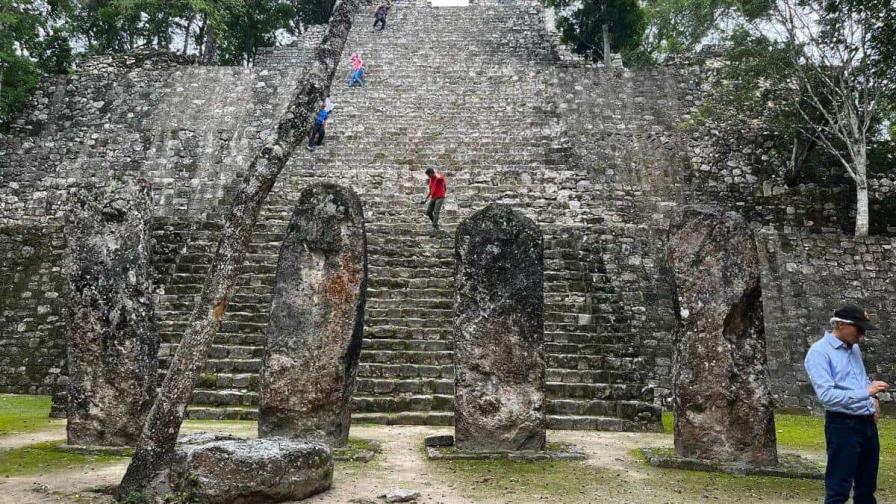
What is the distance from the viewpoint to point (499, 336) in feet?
20.7

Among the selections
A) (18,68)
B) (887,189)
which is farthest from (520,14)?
(18,68)

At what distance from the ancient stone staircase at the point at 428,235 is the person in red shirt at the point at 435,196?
29 cm

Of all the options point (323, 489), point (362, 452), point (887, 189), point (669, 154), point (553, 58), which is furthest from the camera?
point (553, 58)

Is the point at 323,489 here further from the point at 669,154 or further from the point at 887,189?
the point at 887,189

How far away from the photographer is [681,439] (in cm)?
604

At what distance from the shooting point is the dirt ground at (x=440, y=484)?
472 centimetres

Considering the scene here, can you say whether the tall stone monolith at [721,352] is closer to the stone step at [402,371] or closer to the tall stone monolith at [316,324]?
the tall stone monolith at [316,324]

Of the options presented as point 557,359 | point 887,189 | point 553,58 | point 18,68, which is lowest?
point 557,359

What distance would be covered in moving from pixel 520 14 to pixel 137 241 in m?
17.3

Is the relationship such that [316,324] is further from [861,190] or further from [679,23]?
[679,23]

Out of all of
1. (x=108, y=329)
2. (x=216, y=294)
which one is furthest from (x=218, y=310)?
(x=108, y=329)

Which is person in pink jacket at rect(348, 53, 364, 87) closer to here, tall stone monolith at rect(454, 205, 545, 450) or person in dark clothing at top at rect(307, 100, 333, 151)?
person in dark clothing at top at rect(307, 100, 333, 151)

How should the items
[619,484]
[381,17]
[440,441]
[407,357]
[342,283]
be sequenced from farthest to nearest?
[381,17], [407,357], [440,441], [342,283], [619,484]

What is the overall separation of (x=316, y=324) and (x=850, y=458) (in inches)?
157
